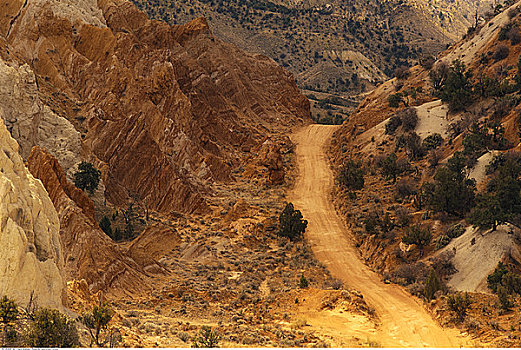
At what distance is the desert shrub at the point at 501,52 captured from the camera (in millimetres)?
Result: 54878

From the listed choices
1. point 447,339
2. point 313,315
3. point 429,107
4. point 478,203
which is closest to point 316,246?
point 478,203

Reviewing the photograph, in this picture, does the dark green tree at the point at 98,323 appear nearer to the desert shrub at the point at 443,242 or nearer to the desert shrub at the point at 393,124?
the desert shrub at the point at 443,242

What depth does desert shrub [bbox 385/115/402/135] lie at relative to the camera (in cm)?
5762

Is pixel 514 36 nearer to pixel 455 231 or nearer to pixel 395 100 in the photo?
pixel 395 100

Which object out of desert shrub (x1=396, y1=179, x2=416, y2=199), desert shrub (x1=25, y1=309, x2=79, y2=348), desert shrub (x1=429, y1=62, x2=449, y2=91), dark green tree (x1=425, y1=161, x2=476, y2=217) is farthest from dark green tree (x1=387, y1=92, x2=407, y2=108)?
desert shrub (x1=25, y1=309, x2=79, y2=348)

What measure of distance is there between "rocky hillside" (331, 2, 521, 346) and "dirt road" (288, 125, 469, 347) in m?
1.01

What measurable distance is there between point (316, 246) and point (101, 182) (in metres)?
17.4

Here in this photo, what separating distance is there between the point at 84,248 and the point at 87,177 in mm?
10091

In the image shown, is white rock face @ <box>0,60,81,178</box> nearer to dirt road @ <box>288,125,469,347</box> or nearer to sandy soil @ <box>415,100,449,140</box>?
dirt road @ <box>288,125,469,347</box>

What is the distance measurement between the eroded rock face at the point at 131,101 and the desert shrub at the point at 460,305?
83.4ft

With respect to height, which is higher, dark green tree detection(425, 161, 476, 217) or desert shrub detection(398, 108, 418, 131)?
desert shrub detection(398, 108, 418, 131)

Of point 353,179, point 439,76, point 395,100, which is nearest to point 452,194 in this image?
point 353,179

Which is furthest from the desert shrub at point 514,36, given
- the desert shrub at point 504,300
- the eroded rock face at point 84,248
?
the eroded rock face at point 84,248

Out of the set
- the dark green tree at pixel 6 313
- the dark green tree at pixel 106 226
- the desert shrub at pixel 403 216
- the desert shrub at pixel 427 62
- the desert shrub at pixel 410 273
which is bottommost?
the dark green tree at pixel 106 226
